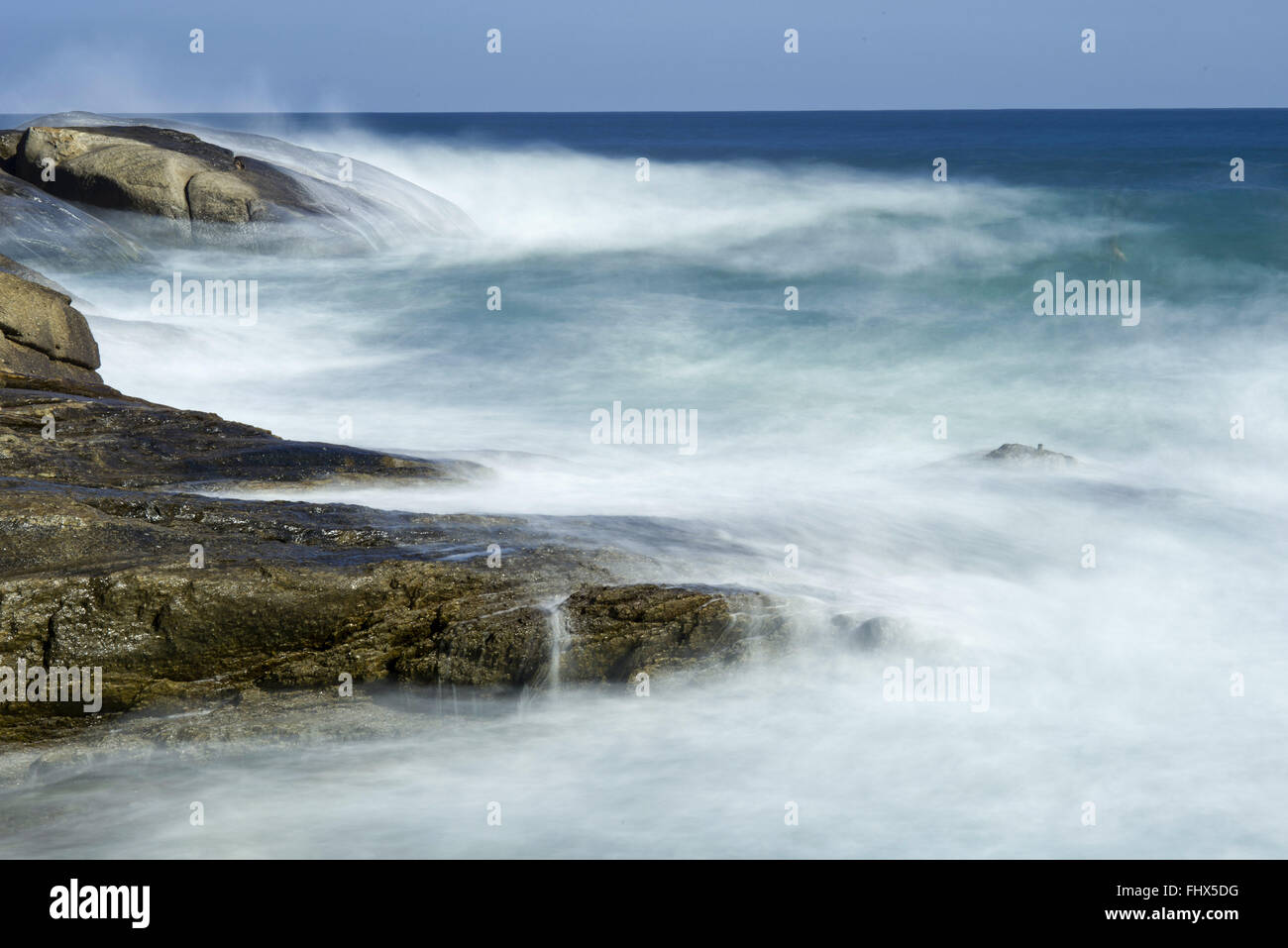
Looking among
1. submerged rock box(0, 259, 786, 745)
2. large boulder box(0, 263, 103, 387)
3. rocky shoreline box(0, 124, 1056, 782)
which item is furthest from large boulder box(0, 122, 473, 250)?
submerged rock box(0, 259, 786, 745)

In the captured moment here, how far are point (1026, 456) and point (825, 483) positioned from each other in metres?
1.68

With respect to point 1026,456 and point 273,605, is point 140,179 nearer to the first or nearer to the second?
point 1026,456

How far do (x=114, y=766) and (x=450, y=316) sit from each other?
11.7 m

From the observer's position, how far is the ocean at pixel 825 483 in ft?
18.2

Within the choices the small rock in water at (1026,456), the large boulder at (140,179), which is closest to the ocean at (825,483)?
the small rock in water at (1026,456)

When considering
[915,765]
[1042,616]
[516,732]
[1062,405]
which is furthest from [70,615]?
[1062,405]

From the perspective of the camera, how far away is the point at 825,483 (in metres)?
10.6

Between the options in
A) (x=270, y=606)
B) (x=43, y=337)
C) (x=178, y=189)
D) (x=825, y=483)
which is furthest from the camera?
(x=178, y=189)

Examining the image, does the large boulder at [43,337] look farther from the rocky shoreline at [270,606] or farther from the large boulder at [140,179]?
the large boulder at [140,179]

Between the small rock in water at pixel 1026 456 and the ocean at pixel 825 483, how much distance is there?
18cm

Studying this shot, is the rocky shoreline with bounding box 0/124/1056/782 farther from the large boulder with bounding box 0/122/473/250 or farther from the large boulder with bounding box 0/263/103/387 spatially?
the large boulder with bounding box 0/122/473/250

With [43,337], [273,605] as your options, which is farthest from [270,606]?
[43,337]
